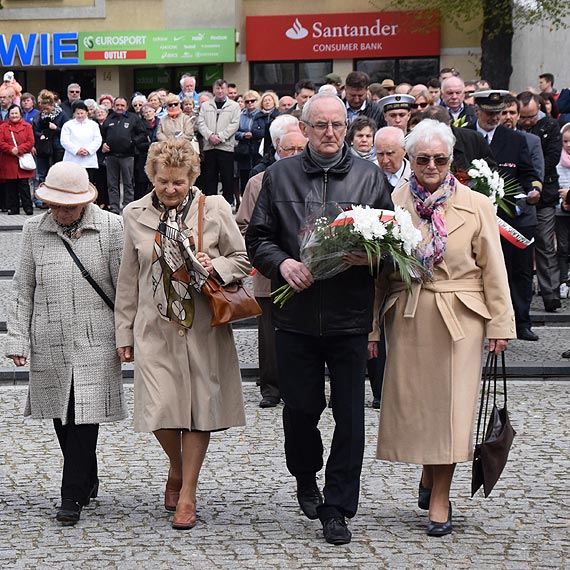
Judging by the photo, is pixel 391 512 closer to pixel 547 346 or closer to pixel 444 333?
pixel 444 333

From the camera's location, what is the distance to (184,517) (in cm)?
632

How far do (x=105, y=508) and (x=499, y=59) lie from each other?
26.4 meters

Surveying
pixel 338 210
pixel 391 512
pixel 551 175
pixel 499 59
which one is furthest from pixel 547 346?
pixel 499 59

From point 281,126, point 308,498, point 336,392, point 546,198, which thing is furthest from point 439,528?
point 546,198

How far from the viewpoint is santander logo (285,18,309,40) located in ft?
115

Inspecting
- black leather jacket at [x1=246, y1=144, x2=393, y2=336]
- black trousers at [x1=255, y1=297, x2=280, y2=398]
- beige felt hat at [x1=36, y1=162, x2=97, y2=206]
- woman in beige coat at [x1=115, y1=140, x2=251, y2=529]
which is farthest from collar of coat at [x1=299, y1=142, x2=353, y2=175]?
black trousers at [x1=255, y1=297, x2=280, y2=398]

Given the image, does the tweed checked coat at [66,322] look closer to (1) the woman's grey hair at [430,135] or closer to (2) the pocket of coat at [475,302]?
(1) the woman's grey hair at [430,135]

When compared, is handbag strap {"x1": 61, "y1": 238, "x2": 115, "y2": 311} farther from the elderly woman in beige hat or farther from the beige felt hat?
the beige felt hat

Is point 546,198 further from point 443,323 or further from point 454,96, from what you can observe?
point 443,323

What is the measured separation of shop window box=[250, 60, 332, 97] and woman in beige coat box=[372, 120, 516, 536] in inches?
1164

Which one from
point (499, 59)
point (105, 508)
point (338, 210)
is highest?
point (499, 59)

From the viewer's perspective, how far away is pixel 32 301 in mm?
6695

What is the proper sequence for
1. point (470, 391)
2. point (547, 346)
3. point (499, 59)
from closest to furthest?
1. point (470, 391)
2. point (547, 346)
3. point (499, 59)

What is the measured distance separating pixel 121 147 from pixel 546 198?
943 cm
